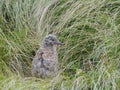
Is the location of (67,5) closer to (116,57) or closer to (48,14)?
(48,14)

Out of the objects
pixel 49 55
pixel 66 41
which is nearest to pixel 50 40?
pixel 49 55

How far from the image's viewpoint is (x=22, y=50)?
19.4 feet

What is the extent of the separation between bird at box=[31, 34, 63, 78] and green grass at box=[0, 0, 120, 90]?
0.10 m

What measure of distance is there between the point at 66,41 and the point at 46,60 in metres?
0.53

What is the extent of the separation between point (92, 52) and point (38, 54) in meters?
0.57

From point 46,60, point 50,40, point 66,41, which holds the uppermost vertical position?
point 66,41

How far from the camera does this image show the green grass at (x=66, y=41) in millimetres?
5086

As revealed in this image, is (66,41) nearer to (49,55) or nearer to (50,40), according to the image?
(50,40)

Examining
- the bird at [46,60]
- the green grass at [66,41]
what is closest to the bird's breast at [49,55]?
the bird at [46,60]

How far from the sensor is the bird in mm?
5379

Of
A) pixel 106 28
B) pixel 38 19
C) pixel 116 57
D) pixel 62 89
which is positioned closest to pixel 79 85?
pixel 62 89

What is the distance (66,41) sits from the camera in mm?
5848

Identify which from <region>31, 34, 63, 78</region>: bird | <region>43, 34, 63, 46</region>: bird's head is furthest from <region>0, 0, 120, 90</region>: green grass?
<region>43, 34, 63, 46</region>: bird's head

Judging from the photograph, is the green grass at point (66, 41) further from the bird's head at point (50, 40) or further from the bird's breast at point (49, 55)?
the bird's head at point (50, 40)
